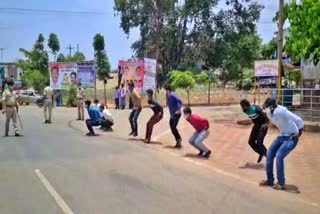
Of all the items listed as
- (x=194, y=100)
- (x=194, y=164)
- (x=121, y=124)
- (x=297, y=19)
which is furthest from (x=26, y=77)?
(x=194, y=164)

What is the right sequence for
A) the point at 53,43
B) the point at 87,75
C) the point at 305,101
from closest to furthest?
1. the point at 305,101
2. the point at 87,75
3. the point at 53,43

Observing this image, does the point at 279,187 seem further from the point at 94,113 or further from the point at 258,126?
the point at 94,113

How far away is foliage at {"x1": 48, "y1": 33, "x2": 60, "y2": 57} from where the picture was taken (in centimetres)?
6806

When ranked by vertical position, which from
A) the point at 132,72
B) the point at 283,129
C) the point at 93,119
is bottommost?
the point at 93,119

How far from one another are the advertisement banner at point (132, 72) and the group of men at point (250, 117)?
13767 millimetres

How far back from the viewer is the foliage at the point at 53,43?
68062 mm

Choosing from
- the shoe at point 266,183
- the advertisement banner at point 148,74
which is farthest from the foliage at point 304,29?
the advertisement banner at point 148,74

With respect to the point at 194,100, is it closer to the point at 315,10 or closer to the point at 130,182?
the point at 315,10

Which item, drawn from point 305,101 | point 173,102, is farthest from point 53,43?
point 173,102

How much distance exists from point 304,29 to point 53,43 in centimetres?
5272

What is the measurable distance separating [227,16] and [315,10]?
A: 29.2 metres

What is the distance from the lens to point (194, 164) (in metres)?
11.9

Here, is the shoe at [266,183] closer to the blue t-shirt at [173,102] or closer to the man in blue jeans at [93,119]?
the blue t-shirt at [173,102]

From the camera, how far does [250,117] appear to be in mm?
11508
